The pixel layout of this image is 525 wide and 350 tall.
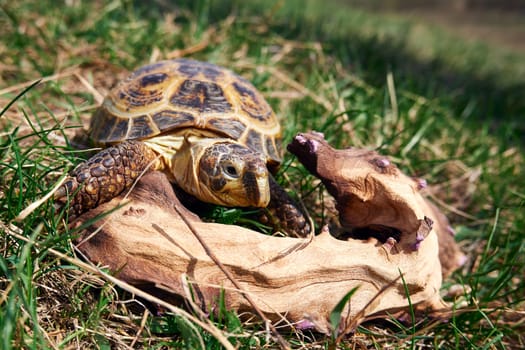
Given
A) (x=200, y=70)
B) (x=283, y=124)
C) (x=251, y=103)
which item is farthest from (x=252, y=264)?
(x=283, y=124)

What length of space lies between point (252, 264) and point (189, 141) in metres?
0.61

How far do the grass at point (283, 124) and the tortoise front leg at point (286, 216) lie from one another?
0.72 feet

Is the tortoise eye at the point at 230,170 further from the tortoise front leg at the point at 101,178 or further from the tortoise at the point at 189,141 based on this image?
the tortoise front leg at the point at 101,178

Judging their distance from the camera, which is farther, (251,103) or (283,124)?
(283,124)

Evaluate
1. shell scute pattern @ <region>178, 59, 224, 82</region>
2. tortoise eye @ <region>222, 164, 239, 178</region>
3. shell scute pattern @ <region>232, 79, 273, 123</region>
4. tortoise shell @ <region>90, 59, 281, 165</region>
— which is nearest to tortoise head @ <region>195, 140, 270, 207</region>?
tortoise eye @ <region>222, 164, 239, 178</region>

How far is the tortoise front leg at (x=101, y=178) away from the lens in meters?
1.48

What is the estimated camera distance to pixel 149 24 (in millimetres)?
3822

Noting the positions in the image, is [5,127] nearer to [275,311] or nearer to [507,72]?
[275,311]

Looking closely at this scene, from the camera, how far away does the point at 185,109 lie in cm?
182

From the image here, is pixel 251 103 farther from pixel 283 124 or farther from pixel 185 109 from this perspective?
pixel 283 124

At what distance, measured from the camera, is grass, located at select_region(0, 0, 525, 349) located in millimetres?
1282

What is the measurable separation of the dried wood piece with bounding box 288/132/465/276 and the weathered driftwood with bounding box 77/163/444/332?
0.14 meters

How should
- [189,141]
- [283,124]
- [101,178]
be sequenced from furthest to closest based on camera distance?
[283,124], [189,141], [101,178]

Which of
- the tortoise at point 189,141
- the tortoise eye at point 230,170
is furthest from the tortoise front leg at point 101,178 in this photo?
the tortoise eye at point 230,170
